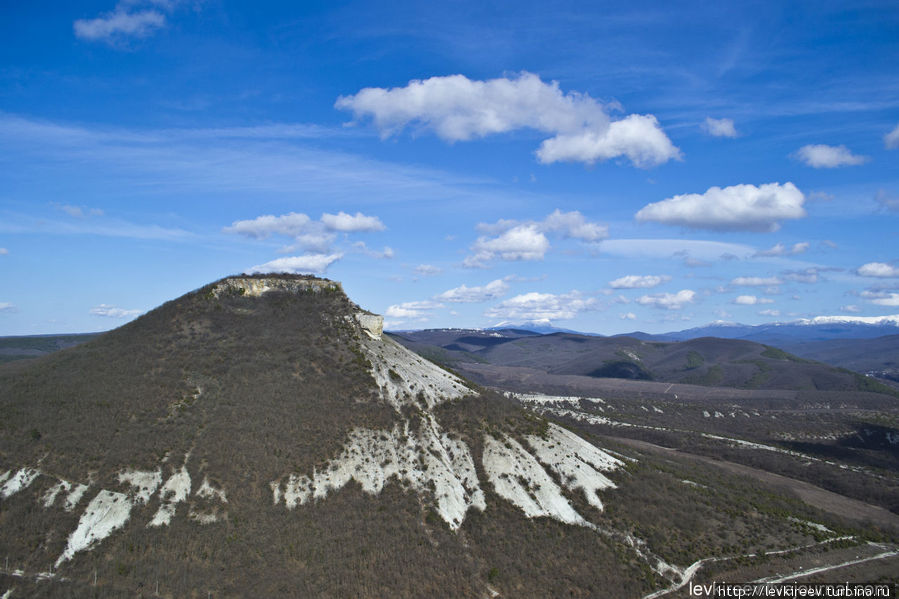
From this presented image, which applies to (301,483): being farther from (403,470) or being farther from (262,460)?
(403,470)

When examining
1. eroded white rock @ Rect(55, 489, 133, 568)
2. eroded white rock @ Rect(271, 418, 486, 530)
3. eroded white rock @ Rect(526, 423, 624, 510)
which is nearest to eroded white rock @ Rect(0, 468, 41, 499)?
eroded white rock @ Rect(55, 489, 133, 568)

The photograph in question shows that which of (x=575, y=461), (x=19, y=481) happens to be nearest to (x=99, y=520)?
(x=19, y=481)

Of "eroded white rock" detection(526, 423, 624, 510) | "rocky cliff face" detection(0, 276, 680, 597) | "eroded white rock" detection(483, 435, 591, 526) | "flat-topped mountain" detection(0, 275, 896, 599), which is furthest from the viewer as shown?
"eroded white rock" detection(526, 423, 624, 510)

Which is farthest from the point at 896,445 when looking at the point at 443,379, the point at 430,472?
the point at 430,472

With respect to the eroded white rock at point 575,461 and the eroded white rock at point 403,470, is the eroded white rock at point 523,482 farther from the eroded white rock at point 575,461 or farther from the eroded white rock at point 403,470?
the eroded white rock at point 403,470

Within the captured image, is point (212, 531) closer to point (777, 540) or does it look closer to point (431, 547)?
point (431, 547)

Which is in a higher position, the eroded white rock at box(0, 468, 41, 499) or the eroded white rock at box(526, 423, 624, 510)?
the eroded white rock at box(0, 468, 41, 499)

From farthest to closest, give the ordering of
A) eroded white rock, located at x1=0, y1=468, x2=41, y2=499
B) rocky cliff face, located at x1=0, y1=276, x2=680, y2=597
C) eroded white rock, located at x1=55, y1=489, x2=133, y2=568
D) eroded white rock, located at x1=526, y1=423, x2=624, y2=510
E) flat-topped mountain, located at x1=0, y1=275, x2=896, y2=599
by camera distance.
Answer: eroded white rock, located at x1=526, y1=423, x2=624, y2=510 → eroded white rock, located at x1=0, y1=468, x2=41, y2=499 → rocky cliff face, located at x1=0, y1=276, x2=680, y2=597 → flat-topped mountain, located at x1=0, y1=275, x2=896, y2=599 → eroded white rock, located at x1=55, y1=489, x2=133, y2=568

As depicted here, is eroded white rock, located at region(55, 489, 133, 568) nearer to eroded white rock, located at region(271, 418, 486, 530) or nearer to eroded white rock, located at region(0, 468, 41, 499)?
eroded white rock, located at region(0, 468, 41, 499)

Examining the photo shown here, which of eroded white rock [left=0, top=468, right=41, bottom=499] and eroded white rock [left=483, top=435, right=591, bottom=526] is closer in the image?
eroded white rock [left=0, top=468, right=41, bottom=499]
